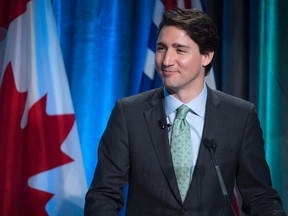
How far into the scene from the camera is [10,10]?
279 centimetres

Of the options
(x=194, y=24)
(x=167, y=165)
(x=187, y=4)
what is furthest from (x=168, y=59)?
(x=187, y=4)

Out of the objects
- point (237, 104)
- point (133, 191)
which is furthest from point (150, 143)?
point (237, 104)

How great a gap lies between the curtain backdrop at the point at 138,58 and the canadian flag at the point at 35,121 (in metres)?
0.10

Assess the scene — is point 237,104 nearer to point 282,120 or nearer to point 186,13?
point 186,13

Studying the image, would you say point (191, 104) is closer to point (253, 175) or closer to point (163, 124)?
point (163, 124)

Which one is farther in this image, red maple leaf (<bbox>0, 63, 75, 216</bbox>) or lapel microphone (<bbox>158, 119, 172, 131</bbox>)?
red maple leaf (<bbox>0, 63, 75, 216</bbox>)

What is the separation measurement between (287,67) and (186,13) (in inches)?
43.7

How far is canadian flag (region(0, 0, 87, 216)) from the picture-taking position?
9.08 ft

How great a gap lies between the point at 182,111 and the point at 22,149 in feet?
3.78

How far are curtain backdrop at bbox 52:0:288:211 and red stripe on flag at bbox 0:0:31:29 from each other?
0.63ft

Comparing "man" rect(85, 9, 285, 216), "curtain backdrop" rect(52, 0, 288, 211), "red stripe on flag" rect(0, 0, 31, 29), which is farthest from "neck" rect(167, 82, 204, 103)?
"red stripe on flag" rect(0, 0, 31, 29)

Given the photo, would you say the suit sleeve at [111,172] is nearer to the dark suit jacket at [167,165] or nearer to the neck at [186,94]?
the dark suit jacket at [167,165]

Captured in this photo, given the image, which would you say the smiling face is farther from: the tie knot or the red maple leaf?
the red maple leaf

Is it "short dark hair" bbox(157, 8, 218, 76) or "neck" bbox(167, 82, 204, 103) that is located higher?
"short dark hair" bbox(157, 8, 218, 76)
